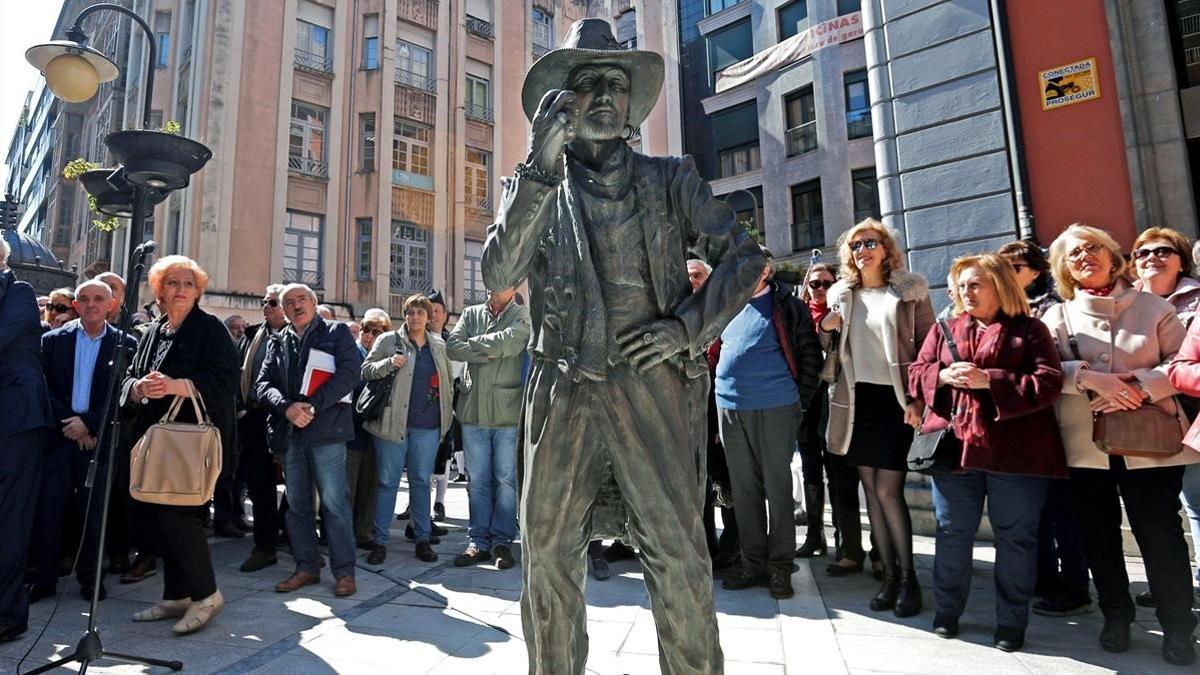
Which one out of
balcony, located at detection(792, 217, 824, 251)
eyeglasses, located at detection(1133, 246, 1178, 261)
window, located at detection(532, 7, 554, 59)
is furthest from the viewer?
window, located at detection(532, 7, 554, 59)

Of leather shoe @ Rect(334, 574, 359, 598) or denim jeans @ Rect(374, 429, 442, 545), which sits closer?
leather shoe @ Rect(334, 574, 359, 598)

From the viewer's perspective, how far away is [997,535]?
3518 millimetres

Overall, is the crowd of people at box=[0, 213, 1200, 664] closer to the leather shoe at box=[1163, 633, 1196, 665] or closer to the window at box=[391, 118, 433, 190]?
the leather shoe at box=[1163, 633, 1196, 665]

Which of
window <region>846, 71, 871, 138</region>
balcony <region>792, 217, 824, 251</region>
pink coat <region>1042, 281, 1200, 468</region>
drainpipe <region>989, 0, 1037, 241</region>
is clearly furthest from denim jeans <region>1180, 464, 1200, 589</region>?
window <region>846, 71, 871, 138</region>

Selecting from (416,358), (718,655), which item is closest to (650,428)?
(718,655)

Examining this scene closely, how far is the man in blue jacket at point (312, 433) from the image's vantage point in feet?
15.1

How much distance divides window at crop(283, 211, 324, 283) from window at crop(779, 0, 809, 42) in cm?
1742

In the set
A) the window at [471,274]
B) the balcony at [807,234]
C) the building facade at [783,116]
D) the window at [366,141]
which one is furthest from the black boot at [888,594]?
the window at [366,141]

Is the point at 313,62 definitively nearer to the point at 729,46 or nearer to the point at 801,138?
the point at 729,46

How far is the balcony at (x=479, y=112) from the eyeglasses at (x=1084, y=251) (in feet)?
80.4

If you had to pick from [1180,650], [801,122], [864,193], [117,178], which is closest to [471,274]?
[801,122]

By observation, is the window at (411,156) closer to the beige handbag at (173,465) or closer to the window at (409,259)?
the window at (409,259)

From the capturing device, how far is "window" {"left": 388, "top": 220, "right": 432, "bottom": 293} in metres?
23.1

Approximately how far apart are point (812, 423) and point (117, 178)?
6.49 meters
